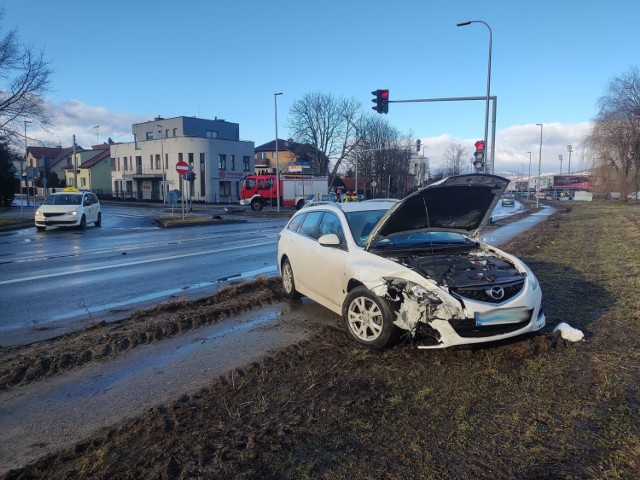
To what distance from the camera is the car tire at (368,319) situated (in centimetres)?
473

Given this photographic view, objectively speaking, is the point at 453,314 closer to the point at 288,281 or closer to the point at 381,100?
the point at 288,281

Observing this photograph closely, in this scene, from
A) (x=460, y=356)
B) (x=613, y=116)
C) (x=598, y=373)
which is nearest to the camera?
(x=598, y=373)

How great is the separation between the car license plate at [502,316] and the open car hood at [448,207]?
155 centimetres

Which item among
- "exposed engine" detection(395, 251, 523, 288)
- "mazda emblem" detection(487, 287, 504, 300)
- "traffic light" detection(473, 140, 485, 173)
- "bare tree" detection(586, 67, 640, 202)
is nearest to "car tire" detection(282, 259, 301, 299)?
"exposed engine" detection(395, 251, 523, 288)

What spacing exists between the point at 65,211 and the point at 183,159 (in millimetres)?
42904

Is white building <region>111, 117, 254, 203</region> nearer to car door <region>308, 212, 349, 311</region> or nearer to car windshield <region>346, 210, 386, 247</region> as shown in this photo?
car door <region>308, 212, 349, 311</region>

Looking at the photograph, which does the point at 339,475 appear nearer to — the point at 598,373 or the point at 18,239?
the point at 598,373

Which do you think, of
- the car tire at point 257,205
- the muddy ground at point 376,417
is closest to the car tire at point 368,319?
the muddy ground at point 376,417

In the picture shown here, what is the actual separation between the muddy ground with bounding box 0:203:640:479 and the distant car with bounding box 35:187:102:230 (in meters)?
18.2

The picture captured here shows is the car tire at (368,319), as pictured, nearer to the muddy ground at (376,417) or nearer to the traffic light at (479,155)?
the muddy ground at (376,417)

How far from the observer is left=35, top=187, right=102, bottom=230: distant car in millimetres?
21422

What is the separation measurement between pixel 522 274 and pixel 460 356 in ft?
3.75

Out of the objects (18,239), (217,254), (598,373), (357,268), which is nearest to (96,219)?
(18,239)

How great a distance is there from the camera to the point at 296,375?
14.2 feet
